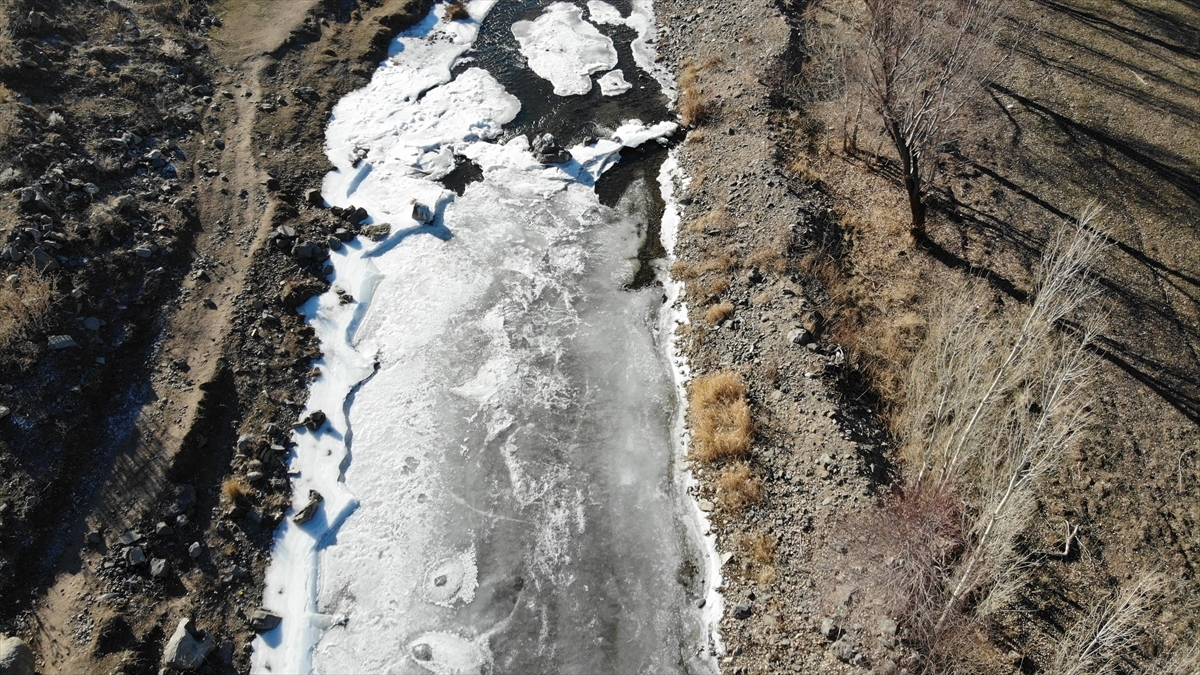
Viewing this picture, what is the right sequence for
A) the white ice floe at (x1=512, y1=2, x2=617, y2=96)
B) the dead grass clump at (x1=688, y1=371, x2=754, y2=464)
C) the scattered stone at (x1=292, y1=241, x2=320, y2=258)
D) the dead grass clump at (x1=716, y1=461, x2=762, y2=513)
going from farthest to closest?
the white ice floe at (x1=512, y1=2, x2=617, y2=96)
the scattered stone at (x1=292, y1=241, x2=320, y2=258)
the dead grass clump at (x1=688, y1=371, x2=754, y2=464)
the dead grass clump at (x1=716, y1=461, x2=762, y2=513)

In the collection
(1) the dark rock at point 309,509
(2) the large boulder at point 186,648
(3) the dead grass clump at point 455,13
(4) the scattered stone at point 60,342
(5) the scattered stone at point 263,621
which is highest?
(3) the dead grass clump at point 455,13

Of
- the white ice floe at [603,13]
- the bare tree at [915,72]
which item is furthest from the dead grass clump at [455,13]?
the bare tree at [915,72]

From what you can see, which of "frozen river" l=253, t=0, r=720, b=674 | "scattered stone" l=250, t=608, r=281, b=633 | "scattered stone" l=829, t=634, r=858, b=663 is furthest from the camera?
"frozen river" l=253, t=0, r=720, b=674

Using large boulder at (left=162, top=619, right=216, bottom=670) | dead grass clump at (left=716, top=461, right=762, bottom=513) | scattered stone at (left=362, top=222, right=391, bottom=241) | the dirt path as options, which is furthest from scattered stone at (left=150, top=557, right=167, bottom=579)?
dead grass clump at (left=716, top=461, right=762, bottom=513)

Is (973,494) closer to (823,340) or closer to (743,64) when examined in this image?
(823,340)

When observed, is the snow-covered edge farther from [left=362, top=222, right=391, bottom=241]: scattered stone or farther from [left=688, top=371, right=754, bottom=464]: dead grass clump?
[left=362, top=222, right=391, bottom=241]: scattered stone

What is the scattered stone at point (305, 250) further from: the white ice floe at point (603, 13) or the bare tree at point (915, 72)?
the white ice floe at point (603, 13)

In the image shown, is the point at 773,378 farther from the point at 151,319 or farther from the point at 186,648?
the point at 151,319

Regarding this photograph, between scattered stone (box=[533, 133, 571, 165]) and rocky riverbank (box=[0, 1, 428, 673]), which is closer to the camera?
rocky riverbank (box=[0, 1, 428, 673])
